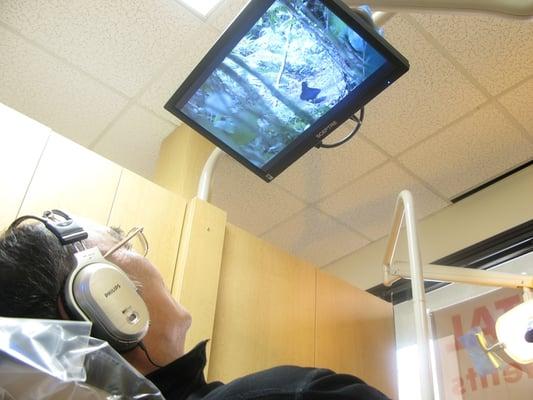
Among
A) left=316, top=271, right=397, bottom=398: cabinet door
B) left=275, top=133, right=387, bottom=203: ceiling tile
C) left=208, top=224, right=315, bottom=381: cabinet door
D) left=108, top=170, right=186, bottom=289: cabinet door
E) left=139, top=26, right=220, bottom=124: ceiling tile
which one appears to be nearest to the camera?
left=108, top=170, right=186, bottom=289: cabinet door

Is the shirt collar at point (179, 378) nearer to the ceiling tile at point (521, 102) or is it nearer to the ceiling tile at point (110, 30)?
the ceiling tile at point (110, 30)

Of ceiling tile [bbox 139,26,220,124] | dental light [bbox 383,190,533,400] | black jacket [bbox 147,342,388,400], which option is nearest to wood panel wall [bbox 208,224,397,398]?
dental light [bbox 383,190,533,400]

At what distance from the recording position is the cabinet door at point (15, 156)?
1312 mm

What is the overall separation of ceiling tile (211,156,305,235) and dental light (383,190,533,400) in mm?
986

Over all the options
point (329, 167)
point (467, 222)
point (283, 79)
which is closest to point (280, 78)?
point (283, 79)

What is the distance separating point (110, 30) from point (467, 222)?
1.89 meters

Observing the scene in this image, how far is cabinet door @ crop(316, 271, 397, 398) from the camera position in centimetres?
204

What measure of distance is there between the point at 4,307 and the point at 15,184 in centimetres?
60

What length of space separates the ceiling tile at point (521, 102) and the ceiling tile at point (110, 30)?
1269mm

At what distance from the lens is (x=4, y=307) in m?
0.83

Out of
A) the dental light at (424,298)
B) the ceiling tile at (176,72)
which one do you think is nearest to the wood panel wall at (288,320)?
the dental light at (424,298)

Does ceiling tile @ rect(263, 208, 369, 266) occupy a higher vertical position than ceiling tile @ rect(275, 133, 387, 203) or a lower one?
lower

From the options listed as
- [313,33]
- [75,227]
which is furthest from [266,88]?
[75,227]

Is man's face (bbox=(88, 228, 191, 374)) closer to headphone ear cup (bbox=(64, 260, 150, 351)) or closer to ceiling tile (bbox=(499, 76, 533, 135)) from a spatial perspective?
headphone ear cup (bbox=(64, 260, 150, 351))
